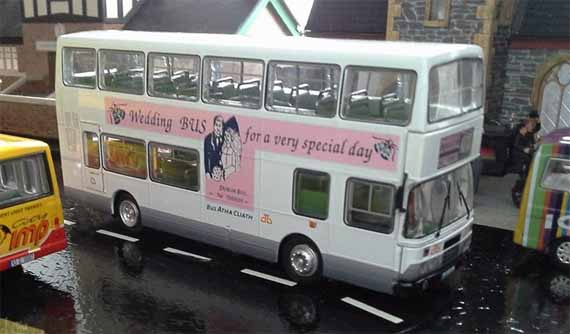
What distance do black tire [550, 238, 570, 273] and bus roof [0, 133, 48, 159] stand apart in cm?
885

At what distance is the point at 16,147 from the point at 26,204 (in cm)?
92

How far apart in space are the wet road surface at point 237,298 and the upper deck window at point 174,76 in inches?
119

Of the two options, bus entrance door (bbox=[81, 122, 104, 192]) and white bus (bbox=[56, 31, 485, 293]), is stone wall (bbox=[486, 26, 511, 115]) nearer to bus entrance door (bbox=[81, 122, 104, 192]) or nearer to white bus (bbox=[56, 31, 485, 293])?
white bus (bbox=[56, 31, 485, 293])

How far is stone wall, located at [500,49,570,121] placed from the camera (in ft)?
Answer: 55.0

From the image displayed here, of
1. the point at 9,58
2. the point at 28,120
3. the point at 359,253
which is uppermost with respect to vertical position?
the point at 9,58

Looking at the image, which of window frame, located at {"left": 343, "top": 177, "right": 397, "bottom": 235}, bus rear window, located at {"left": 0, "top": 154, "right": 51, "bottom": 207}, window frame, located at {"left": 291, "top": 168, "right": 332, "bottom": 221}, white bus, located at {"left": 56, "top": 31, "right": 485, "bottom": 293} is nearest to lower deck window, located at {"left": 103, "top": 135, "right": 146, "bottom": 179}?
white bus, located at {"left": 56, "top": 31, "right": 485, "bottom": 293}

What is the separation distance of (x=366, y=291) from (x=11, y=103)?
17.1 meters

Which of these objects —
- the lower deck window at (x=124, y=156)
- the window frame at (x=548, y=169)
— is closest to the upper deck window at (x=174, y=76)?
the lower deck window at (x=124, y=156)

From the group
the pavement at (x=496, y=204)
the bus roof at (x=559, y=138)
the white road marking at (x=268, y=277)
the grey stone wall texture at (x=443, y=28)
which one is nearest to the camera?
the white road marking at (x=268, y=277)

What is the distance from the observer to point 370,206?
8.71m

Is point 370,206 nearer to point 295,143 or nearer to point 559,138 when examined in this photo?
point 295,143

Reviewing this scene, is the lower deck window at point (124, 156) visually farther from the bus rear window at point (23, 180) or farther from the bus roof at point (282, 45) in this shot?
the bus rear window at point (23, 180)

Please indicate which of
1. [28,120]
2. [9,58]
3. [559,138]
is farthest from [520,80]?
[9,58]

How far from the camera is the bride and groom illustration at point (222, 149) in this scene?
10039mm
